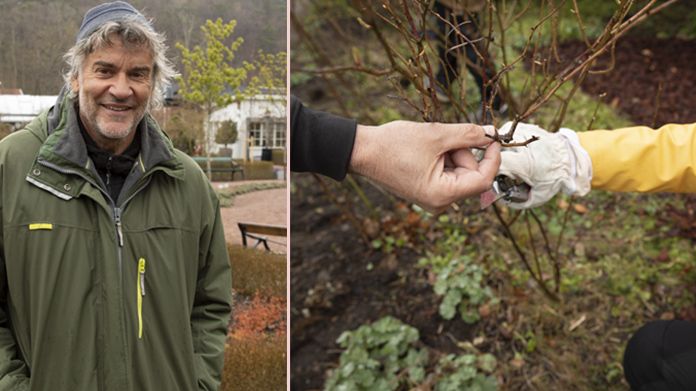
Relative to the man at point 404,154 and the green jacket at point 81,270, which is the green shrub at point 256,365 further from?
the man at point 404,154

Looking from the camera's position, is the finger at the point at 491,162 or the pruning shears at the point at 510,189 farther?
the pruning shears at the point at 510,189

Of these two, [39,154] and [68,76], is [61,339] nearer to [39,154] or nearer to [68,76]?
[39,154]

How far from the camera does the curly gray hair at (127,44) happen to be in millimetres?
1895

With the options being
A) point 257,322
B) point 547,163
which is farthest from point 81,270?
point 547,163

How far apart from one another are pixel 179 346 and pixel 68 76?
2.39ft

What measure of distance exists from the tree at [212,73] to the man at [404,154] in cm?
34

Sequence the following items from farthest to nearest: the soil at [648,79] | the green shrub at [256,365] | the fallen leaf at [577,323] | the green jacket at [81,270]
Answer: the soil at [648,79] → the fallen leaf at [577,323] → the green shrub at [256,365] → the green jacket at [81,270]

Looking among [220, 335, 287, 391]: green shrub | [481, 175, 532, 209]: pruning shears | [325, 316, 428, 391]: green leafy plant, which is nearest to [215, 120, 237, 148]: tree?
[220, 335, 287, 391]: green shrub

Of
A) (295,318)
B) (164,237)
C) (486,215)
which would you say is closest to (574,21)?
(486,215)

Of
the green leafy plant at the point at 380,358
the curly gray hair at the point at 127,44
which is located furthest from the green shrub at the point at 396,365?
the curly gray hair at the point at 127,44

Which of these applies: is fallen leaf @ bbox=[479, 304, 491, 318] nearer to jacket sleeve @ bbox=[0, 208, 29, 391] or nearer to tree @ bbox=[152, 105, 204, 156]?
tree @ bbox=[152, 105, 204, 156]

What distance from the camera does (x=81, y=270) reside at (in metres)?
1.88

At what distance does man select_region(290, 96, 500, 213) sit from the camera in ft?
7.78

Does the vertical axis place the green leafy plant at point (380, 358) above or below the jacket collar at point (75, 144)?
below
